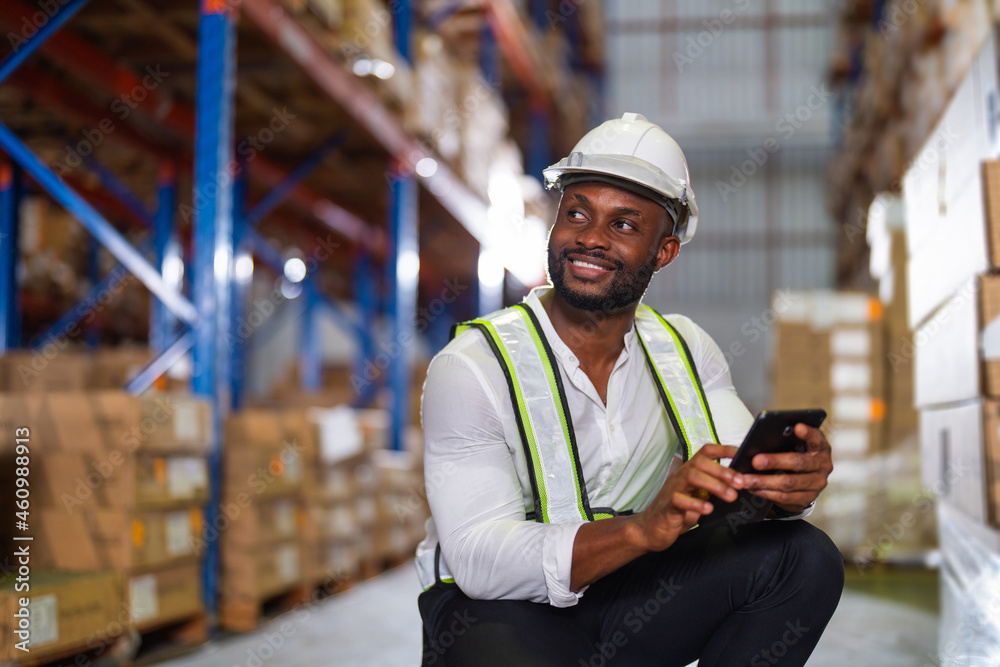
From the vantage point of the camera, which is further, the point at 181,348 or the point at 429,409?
the point at 181,348

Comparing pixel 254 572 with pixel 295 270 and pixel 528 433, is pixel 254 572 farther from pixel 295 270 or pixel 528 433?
pixel 295 270

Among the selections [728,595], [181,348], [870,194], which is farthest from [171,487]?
[870,194]

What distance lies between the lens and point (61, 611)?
2.98m

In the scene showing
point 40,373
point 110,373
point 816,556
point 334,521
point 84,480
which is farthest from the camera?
point 334,521

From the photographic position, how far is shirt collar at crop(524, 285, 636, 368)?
1.97 m

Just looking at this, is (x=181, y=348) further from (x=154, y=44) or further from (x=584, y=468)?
(x=584, y=468)

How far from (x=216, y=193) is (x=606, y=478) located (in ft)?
9.11

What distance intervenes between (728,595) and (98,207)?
7335 millimetres

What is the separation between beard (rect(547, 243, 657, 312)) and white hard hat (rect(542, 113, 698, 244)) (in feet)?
A: 0.54

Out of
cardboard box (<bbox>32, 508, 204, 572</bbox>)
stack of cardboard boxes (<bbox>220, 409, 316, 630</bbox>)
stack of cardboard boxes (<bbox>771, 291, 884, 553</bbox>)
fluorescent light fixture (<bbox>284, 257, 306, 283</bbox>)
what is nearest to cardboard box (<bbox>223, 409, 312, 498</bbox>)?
stack of cardboard boxes (<bbox>220, 409, 316, 630</bbox>)

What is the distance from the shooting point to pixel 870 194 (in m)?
9.95

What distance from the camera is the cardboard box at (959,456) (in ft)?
10.5

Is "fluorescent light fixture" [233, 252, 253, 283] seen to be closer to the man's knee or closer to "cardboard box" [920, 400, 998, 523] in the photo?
"cardboard box" [920, 400, 998, 523]

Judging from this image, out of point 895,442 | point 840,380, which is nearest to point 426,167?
point 840,380
